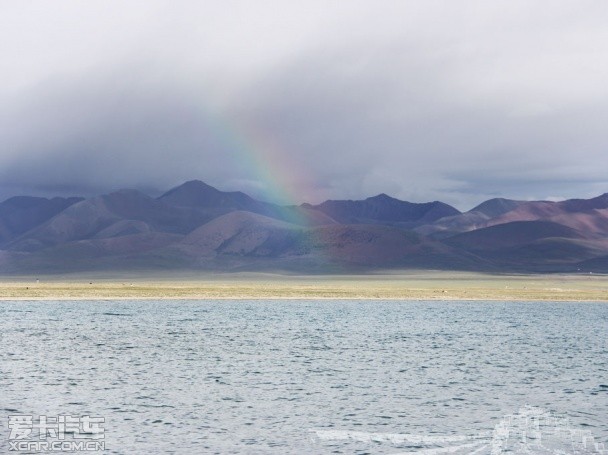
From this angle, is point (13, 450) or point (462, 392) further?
point (462, 392)

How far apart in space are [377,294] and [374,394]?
339 feet

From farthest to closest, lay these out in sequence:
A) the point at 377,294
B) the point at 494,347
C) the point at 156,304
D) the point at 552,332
Answer: the point at 377,294
the point at 156,304
the point at 552,332
the point at 494,347

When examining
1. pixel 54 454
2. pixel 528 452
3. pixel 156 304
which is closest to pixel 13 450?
pixel 54 454

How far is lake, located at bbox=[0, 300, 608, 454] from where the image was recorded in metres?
29.7

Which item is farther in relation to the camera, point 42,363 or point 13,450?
point 42,363

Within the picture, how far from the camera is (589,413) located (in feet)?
115

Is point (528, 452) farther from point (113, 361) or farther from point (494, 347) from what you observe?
point (494, 347)

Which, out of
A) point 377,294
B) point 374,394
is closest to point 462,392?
point 374,394

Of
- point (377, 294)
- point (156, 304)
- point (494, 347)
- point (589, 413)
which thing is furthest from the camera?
point (377, 294)

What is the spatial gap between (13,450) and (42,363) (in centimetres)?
2296

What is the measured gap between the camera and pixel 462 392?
40.2m

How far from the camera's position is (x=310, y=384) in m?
41.8

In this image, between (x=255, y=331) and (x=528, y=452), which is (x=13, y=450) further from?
(x=255, y=331)

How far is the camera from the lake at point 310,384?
1169 inches
